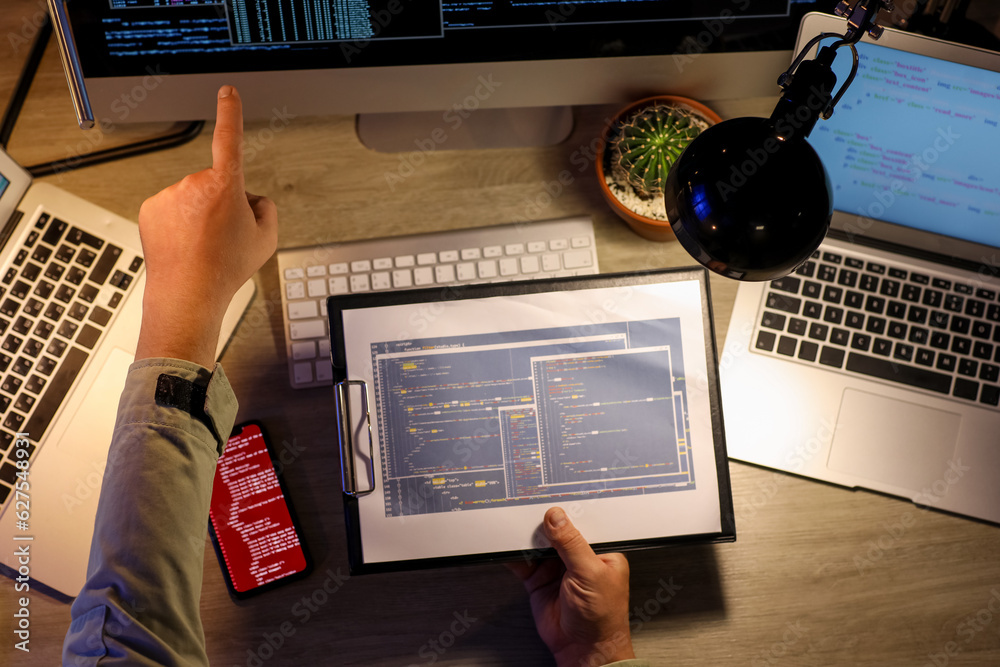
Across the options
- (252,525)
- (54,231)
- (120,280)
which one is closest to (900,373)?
(252,525)

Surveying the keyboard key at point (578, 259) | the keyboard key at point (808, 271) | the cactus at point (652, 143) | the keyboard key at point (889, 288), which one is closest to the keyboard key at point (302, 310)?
the keyboard key at point (578, 259)

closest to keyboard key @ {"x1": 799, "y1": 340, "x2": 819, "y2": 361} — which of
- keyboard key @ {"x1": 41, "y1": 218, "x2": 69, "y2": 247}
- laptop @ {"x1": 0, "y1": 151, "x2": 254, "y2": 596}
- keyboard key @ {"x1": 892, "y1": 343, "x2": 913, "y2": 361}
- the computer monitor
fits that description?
keyboard key @ {"x1": 892, "y1": 343, "x2": 913, "y2": 361}

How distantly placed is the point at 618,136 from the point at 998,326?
1.86 feet

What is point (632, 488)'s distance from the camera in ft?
2.64

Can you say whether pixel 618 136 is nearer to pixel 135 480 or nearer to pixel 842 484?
pixel 842 484

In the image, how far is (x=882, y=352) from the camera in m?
0.89

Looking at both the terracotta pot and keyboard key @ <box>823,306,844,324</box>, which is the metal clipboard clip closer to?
the terracotta pot

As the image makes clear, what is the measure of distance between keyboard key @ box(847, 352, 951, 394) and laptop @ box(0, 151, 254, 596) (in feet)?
3.15

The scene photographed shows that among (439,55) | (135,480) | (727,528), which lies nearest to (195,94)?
(439,55)

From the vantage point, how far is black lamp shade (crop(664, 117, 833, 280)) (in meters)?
0.52

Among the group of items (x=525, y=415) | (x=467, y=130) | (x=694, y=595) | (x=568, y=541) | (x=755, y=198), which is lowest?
(x=694, y=595)

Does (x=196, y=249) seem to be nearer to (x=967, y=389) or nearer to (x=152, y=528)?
(x=152, y=528)

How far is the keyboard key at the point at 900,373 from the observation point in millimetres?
884

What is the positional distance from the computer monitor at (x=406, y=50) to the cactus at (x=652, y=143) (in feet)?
0.16
